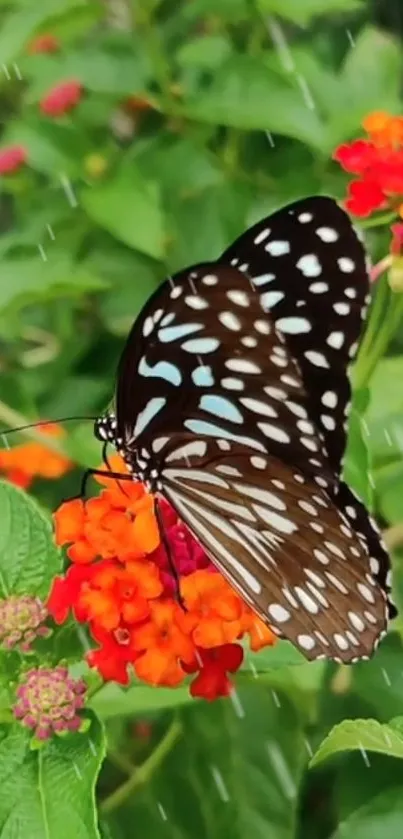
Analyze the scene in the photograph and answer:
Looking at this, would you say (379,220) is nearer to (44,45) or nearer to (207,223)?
(207,223)

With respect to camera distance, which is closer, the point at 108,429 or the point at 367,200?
the point at 108,429

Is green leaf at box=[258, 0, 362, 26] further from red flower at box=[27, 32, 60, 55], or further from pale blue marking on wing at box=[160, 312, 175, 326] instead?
pale blue marking on wing at box=[160, 312, 175, 326]

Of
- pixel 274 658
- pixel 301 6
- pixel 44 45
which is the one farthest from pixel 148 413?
pixel 44 45

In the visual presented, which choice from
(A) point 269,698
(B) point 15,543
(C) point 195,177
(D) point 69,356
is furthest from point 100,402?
(B) point 15,543

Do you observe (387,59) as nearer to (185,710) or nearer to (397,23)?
(397,23)

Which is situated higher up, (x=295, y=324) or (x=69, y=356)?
(x=295, y=324)

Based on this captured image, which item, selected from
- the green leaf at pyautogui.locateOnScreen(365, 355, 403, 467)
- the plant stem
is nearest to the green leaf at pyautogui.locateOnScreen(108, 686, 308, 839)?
the plant stem

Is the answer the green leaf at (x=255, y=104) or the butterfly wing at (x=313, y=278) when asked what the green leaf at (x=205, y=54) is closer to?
the green leaf at (x=255, y=104)
